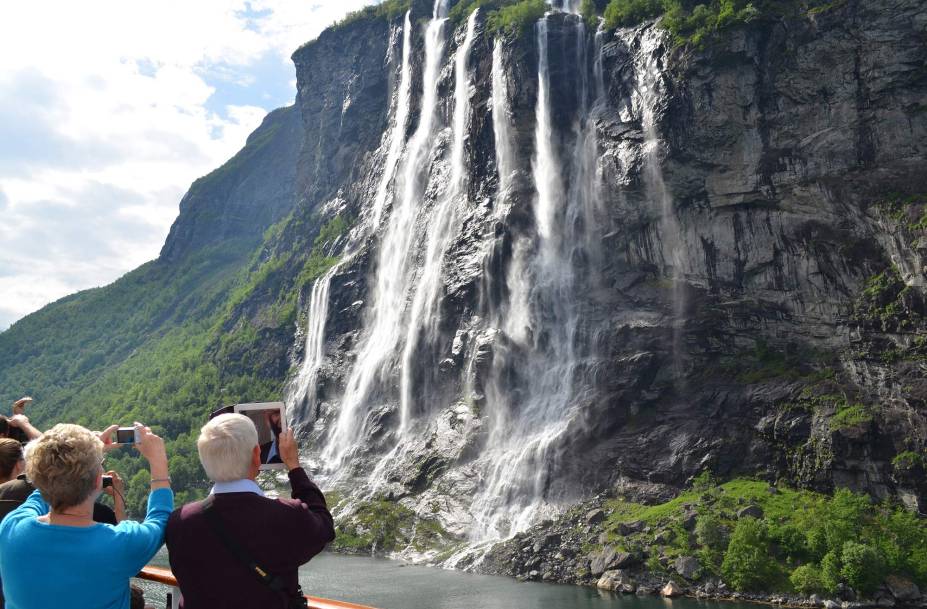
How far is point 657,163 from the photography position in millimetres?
61531

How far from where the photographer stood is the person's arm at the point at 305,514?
4.77 m

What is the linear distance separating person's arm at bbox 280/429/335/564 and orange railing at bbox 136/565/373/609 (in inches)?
15.5

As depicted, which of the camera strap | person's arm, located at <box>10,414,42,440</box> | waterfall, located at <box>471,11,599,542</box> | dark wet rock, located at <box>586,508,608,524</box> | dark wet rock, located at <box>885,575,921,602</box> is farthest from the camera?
waterfall, located at <box>471,11,599,542</box>

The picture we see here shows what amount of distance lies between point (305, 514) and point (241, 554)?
1.45 ft

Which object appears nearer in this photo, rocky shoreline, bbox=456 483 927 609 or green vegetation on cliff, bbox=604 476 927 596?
rocky shoreline, bbox=456 483 927 609

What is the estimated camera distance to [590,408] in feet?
181

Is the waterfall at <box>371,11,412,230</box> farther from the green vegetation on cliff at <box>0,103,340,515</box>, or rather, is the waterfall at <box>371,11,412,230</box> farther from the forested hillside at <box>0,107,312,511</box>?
the forested hillside at <box>0,107,312,511</box>

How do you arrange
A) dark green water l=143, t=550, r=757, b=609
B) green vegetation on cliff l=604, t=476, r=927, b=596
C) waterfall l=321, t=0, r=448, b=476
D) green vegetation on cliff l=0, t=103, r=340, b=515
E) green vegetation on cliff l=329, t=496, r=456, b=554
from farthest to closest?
→ green vegetation on cliff l=0, t=103, r=340, b=515, waterfall l=321, t=0, r=448, b=476, green vegetation on cliff l=329, t=496, r=456, b=554, green vegetation on cliff l=604, t=476, r=927, b=596, dark green water l=143, t=550, r=757, b=609

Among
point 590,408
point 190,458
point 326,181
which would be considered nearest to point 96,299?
point 326,181

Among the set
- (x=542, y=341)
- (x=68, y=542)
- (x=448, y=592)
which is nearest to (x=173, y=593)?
(x=68, y=542)

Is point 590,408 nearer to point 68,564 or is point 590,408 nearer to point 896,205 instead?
point 896,205

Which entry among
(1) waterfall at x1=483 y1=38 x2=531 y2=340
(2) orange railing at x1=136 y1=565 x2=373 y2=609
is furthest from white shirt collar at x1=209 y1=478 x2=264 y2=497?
(1) waterfall at x1=483 y1=38 x2=531 y2=340

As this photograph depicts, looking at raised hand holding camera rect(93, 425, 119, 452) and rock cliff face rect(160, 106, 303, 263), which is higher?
rock cliff face rect(160, 106, 303, 263)

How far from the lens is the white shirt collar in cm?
485
